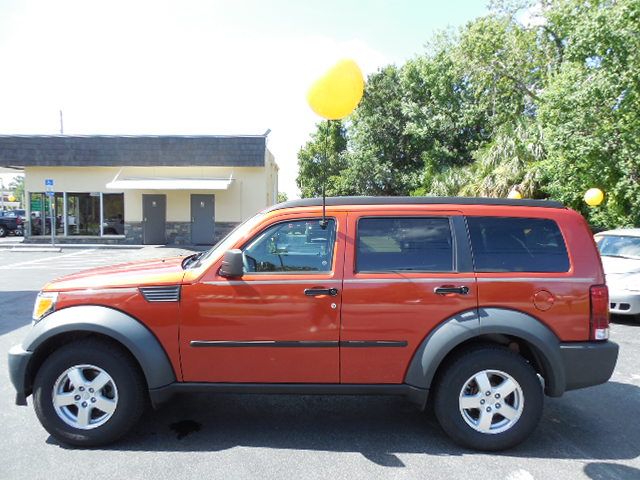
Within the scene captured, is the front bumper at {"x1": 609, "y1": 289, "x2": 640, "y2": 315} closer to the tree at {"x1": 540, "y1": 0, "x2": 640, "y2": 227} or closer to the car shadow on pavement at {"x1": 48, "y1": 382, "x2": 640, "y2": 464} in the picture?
the car shadow on pavement at {"x1": 48, "y1": 382, "x2": 640, "y2": 464}

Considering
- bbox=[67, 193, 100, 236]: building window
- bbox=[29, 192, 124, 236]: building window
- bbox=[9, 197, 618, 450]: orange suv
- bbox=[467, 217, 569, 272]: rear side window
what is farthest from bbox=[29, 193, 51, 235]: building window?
bbox=[467, 217, 569, 272]: rear side window

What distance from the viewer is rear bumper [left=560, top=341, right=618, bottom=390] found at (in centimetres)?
336

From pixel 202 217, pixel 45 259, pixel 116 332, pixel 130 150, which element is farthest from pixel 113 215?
pixel 116 332

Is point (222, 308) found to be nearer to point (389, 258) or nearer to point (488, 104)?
point (389, 258)

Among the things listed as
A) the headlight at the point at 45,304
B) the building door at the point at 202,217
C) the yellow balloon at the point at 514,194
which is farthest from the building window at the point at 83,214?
the headlight at the point at 45,304

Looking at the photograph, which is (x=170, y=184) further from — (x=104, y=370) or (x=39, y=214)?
(x=104, y=370)

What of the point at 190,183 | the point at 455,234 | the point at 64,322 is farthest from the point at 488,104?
the point at 64,322

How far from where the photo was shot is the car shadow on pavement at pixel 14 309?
274 inches

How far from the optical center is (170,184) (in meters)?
21.0

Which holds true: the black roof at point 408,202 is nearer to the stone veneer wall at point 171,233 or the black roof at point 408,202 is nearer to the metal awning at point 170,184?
the metal awning at point 170,184

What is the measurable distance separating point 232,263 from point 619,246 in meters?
7.99

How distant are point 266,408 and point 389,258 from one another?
6.05ft

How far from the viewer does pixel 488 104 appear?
2223 centimetres

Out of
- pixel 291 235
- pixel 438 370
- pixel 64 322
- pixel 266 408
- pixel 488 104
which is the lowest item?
pixel 266 408
